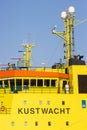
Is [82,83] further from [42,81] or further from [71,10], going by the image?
[71,10]

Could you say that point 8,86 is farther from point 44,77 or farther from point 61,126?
point 61,126

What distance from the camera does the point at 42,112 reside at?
32.7 meters

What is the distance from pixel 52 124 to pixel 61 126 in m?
0.69

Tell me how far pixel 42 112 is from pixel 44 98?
1035 mm

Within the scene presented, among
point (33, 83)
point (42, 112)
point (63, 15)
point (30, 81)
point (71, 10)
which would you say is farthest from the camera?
point (63, 15)

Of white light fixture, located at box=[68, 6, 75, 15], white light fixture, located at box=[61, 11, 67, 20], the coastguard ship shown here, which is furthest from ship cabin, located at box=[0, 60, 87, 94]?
white light fixture, located at box=[68, 6, 75, 15]

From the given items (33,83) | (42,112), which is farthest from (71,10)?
(42,112)

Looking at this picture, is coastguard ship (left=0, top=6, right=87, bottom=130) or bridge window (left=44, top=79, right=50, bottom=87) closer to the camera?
coastguard ship (left=0, top=6, right=87, bottom=130)

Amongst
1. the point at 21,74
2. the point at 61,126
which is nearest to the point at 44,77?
the point at 21,74

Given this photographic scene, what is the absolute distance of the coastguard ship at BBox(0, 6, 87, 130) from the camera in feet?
106

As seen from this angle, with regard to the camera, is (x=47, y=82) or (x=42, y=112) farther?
(x=47, y=82)

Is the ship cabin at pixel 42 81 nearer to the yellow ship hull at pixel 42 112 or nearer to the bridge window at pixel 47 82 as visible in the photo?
the bridge window at pixel 47 82

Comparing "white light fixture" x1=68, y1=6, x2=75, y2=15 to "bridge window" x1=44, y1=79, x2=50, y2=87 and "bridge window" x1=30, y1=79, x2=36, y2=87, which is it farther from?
"bridge window" x1=30, y1=79, x2=36, y2=87

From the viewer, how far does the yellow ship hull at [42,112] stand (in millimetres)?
32094
